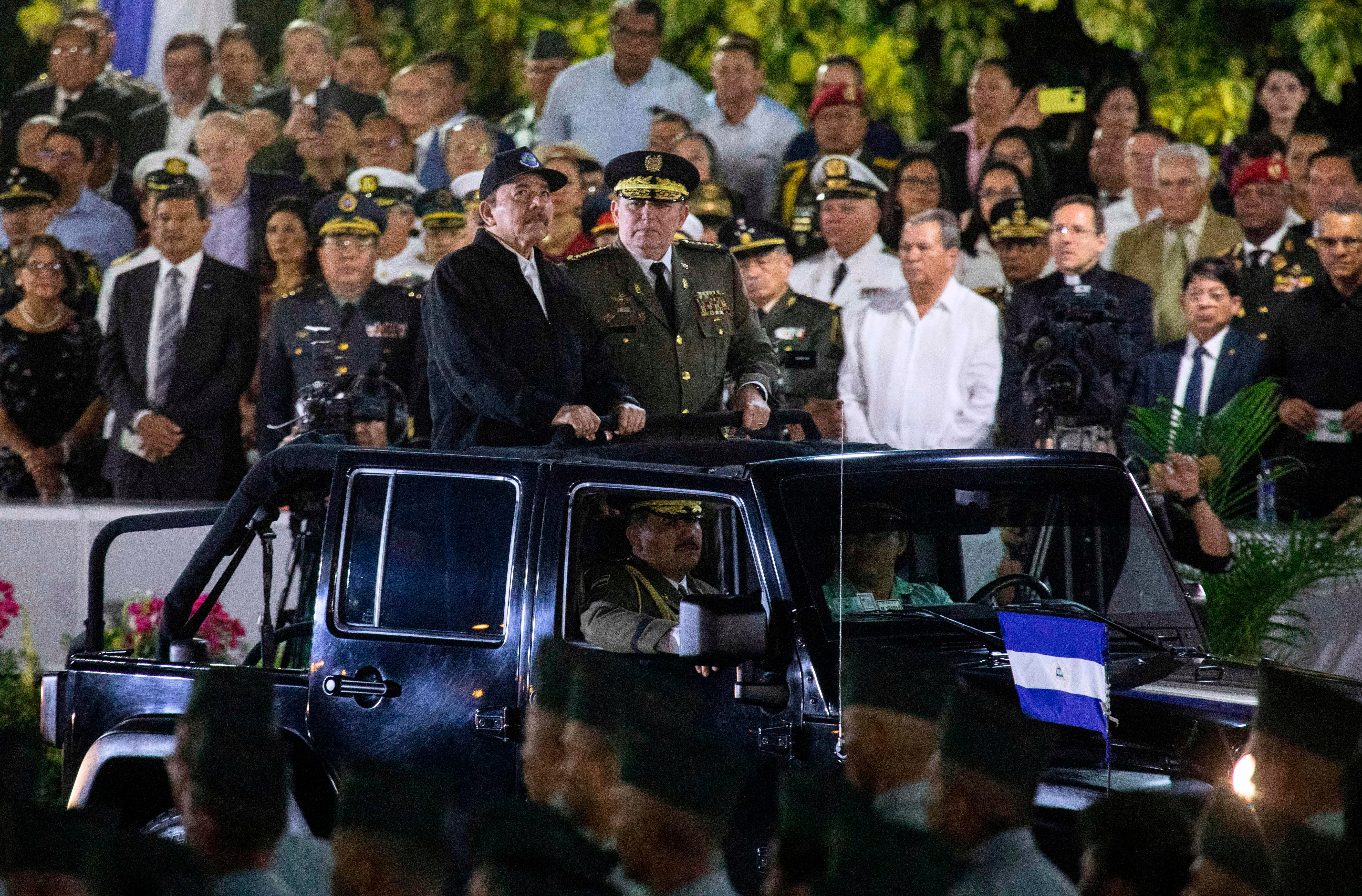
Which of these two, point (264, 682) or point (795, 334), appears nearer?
point (264, 682)

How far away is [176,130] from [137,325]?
1733mm

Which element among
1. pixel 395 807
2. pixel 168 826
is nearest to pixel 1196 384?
pixel 168 826

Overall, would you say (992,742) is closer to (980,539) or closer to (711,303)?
(980,539)

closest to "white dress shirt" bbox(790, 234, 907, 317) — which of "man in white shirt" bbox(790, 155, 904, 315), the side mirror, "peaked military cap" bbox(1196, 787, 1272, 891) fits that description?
"man in white shirt" bbox(790, 155, 904, 315)

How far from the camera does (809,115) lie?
10805mm

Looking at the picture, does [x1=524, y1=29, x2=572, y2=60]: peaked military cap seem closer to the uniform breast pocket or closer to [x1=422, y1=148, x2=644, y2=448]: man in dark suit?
[x1=422, y1=148, x2=644, y2=448]: man in dark suit

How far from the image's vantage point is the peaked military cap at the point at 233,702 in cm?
376

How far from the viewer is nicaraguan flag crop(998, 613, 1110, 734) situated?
4.38 metres

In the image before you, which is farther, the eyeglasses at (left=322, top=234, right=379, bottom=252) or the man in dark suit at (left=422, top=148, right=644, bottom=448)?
the eyeglasses at (left=322, top=234, right=379, bottom=252)

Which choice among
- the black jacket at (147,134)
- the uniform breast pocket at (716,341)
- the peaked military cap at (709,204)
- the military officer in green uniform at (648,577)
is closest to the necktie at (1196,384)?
the peaked military cap at (709,204)

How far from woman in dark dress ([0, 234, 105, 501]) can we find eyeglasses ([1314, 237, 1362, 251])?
671 cm

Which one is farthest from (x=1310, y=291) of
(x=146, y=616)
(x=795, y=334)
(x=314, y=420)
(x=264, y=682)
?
(x=264, y=682)

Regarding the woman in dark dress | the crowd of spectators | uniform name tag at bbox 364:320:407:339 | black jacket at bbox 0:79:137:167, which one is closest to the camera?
the crowd of spectators

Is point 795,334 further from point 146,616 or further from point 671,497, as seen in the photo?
point 671,497
